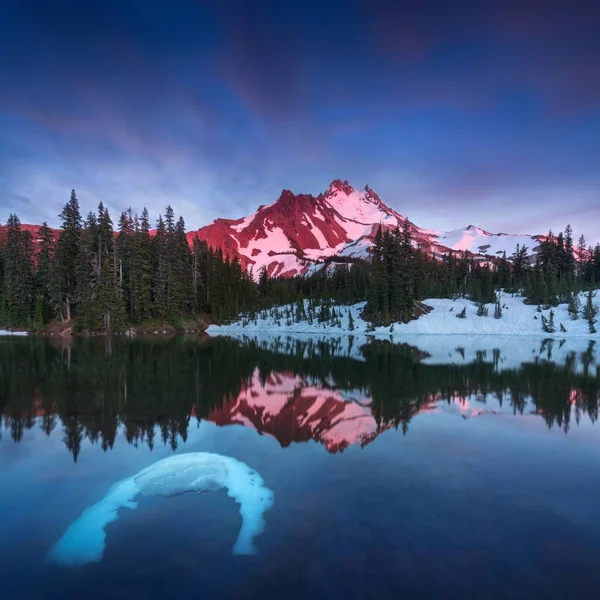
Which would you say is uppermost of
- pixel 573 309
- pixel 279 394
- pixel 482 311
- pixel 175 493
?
pixel 573 309

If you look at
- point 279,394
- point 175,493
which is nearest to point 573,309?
point 279,394

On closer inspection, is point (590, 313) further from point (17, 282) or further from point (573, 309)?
point (17, 282)

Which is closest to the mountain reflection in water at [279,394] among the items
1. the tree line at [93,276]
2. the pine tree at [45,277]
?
the tree line at [93,276]

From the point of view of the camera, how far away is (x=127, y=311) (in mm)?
62125

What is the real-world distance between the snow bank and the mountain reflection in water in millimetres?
29091

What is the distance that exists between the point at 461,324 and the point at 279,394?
4866 centimetres

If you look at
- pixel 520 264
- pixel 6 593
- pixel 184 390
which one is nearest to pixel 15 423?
pixel 184 390

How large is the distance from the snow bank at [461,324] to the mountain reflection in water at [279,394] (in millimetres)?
29091

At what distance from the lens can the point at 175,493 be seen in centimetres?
780

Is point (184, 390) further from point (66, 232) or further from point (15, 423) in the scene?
point (66, 232)

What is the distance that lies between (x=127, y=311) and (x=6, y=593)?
61.6 m

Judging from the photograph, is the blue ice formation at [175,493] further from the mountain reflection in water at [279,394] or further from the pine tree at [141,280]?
the pine tree at [141,280]

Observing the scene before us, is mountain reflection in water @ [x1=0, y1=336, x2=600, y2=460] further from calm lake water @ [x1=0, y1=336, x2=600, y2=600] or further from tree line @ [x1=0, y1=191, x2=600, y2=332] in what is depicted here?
tree line @ [x1=0, y1=191, x2=600, y2=332]

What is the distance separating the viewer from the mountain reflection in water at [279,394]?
12.4m
